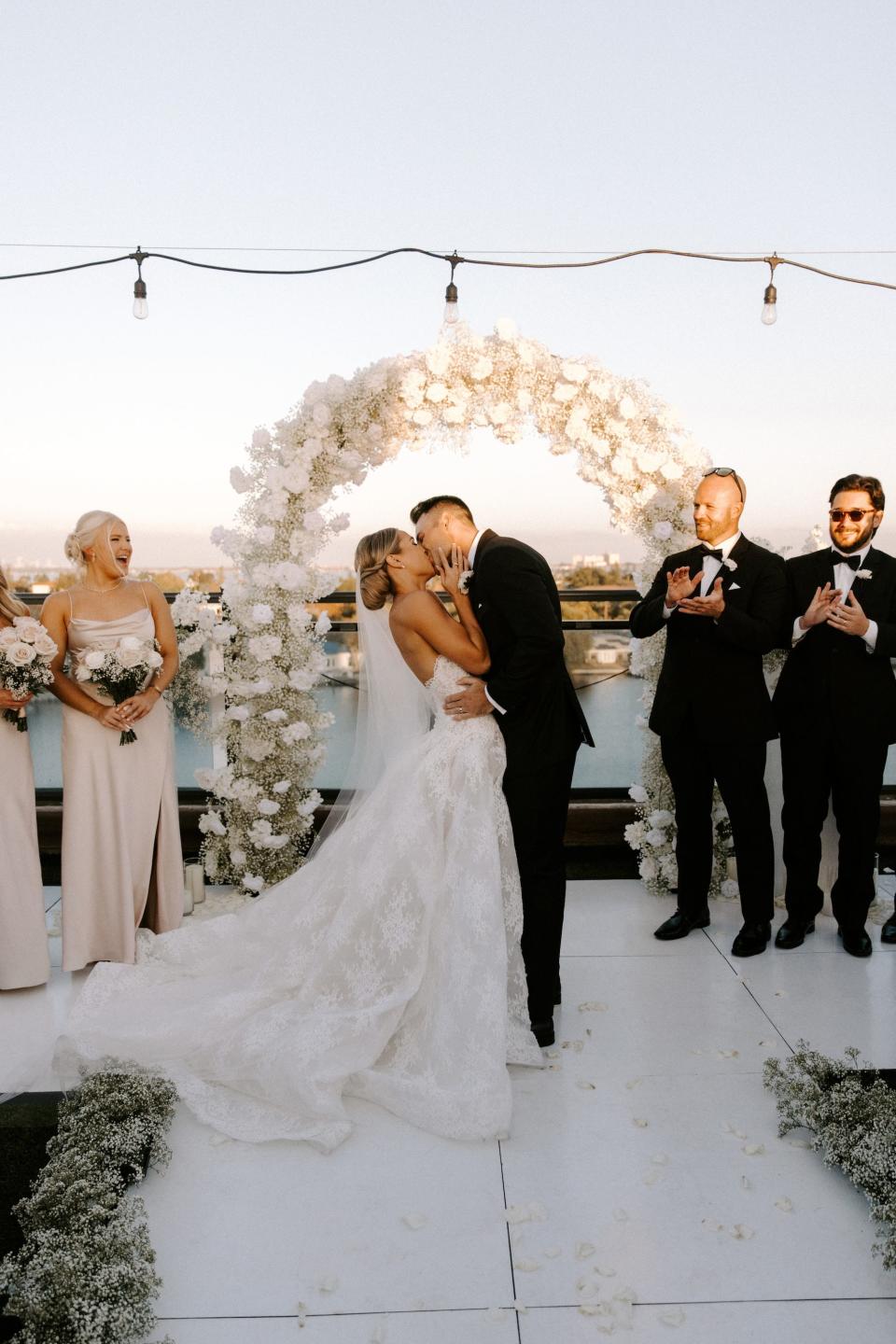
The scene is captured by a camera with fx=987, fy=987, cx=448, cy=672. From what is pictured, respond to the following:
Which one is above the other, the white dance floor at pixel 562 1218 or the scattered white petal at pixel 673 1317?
the scattered white petal at pixel 673 1317

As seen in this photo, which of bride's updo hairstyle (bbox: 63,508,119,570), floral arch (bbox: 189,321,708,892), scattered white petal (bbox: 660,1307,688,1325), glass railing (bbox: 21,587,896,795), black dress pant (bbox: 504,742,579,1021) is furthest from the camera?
glass railing (bbox: 21,587,896,795)

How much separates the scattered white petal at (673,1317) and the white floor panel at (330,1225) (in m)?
0.33

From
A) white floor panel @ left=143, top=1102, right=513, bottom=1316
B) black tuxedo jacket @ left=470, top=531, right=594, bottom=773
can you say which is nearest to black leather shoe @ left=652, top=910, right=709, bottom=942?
black tuxedo jacket @ left=470, top=531, right=594, bottom=773

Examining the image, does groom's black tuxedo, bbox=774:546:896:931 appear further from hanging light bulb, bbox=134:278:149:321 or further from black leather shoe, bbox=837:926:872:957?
hanging light bulb, bbox=134:278:149:321

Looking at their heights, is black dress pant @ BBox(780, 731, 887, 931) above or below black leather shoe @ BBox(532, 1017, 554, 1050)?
above

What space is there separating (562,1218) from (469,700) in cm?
147

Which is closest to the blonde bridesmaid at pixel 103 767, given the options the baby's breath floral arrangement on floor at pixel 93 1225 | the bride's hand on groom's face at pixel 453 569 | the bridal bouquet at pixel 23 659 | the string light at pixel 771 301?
the bridal bouquet at pixel 23 659

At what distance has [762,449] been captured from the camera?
24.3ft

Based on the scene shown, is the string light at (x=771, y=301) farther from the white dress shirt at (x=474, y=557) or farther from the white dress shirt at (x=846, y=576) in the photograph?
the white dress shirt at (x=474, y=557)

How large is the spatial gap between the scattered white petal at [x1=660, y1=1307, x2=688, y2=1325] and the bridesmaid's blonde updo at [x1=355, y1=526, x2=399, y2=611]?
6.66ft

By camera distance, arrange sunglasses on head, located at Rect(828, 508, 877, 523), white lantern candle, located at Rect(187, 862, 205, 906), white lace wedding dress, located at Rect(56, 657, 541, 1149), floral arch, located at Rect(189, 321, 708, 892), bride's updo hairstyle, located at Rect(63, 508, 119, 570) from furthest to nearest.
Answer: white lantern candle, located at Rect(187, 862, 205, 906) < floral arch, located at Rect(189, 321, 708, 892) < bride's updo hairstyle, located at Rect(63, 508, 119, 570) < sunglasses on head, located at Rect(828, 508, 877, 523) < white lace wedding dress, located at Rect(56, 657, 541, 1149)

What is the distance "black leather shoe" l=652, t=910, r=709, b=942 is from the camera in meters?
4.14

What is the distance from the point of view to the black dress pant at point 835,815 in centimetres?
385

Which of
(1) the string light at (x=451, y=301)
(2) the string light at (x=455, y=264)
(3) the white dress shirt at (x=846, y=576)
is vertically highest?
(2) the string light at (x=455, y=264)
